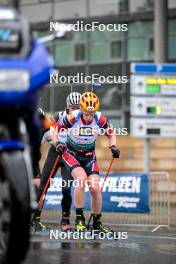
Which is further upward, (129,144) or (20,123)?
(20,123)

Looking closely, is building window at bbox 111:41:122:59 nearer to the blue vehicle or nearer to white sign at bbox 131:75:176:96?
white sign at bbox 131:75:176:96

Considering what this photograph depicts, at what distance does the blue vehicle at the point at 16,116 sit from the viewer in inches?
174

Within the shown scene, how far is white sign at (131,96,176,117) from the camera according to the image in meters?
13.4

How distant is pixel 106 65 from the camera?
2159cm

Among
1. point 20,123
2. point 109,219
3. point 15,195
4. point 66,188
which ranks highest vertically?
point 20,123

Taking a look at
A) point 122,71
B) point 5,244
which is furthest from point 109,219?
point 122,71

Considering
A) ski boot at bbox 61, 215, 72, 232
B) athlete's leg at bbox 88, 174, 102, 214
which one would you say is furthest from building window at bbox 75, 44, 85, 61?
athlete's leg at bbox 88, 174, 102, 214

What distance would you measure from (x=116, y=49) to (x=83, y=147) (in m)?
12.2

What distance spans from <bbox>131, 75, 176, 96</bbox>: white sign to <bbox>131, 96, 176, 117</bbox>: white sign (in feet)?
0.38

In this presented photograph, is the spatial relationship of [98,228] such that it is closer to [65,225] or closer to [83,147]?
[65,225]

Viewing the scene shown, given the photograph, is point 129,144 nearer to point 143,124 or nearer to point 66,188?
point 143,124

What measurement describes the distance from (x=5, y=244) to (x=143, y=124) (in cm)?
905

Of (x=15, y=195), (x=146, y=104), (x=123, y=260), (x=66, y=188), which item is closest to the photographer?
(x=15, y=195)

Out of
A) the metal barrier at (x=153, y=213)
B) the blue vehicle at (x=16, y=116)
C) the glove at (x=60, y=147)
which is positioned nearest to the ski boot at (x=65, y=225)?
the glove at (x=60, y=147)
